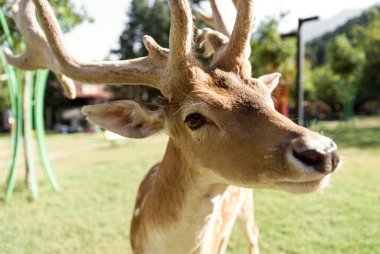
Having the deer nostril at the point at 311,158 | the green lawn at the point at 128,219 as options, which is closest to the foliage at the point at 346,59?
the green lawn at the point at 128,219

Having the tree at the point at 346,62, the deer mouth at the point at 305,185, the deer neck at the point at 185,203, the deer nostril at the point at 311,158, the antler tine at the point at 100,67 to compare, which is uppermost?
the antler tine at the point at 100,67

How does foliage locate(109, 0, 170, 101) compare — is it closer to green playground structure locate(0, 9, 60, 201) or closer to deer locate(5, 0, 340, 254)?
green playground structure locate(0, 9, 60, 201)

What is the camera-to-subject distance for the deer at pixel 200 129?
6.27 ft

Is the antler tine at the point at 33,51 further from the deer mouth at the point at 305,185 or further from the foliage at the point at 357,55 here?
the foliage at the point at 357,55

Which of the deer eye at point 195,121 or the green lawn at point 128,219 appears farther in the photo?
the green lawn at point 128,219

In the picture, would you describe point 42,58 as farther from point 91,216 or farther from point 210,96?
point 91,216

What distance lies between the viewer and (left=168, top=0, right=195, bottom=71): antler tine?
8.17 ft

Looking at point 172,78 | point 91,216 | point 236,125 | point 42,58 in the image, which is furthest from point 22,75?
point 236,125

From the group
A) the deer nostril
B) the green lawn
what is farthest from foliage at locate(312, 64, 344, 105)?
the deer nostril

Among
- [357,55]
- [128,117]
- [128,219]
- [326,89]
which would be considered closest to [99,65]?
[128,117]

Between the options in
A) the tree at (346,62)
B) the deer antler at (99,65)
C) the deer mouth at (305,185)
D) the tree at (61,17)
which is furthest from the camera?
the tree at (346,62)

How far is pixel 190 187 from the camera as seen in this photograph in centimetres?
253

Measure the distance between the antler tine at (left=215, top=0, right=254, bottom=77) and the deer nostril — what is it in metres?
0.86

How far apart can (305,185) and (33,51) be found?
2652 millimetres
